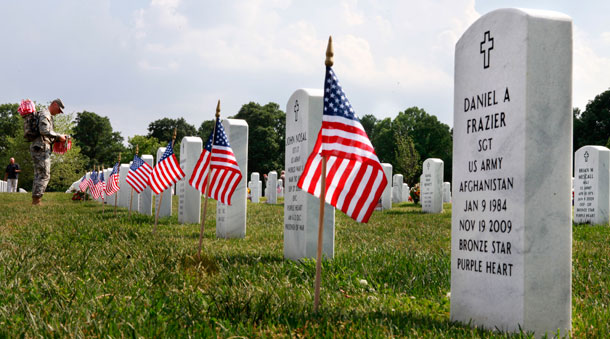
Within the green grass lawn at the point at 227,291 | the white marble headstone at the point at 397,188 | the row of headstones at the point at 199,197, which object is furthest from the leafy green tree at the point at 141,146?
the green grass lawn at the point at 227,291

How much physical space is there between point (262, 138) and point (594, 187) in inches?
1997

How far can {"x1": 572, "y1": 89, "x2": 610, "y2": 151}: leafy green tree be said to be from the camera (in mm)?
53812

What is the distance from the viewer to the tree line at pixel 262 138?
55500 millimetres

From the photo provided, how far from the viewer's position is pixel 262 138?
209 ft

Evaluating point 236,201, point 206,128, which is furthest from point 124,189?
point 206,128

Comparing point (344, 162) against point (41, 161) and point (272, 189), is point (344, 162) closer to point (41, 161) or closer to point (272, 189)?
point (41, 161)

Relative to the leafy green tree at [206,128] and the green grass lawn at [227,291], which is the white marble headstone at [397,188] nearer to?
the green grass lawn at [227,291]

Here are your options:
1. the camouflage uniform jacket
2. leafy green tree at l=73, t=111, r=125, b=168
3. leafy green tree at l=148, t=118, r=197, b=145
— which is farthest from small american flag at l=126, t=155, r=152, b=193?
leafy green tree at l=148, t=118, r=197, b=145

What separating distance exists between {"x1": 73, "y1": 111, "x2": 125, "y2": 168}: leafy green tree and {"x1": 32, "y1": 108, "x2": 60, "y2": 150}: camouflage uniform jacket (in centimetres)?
6310

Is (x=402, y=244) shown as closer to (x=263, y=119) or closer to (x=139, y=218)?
(x=139, y=218)

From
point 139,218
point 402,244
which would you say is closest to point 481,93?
point 402,244

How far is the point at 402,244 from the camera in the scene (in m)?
8.89

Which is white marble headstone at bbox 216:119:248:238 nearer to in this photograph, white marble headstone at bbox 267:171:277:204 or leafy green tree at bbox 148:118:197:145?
white marble headstone at bbox 267:171:277:204

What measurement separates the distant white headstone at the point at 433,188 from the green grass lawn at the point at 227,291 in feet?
36.0
